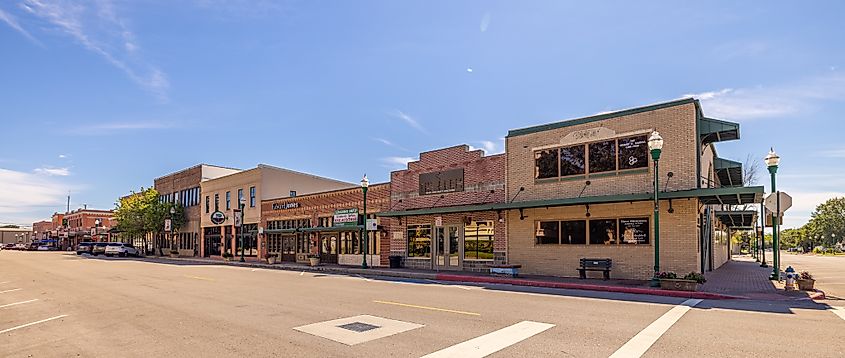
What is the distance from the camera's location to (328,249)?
112 ft

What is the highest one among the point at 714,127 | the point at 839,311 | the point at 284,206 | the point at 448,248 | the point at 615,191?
the point at 714,127

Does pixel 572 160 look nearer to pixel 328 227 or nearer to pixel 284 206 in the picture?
pixel 328 227

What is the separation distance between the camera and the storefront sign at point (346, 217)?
31.3m

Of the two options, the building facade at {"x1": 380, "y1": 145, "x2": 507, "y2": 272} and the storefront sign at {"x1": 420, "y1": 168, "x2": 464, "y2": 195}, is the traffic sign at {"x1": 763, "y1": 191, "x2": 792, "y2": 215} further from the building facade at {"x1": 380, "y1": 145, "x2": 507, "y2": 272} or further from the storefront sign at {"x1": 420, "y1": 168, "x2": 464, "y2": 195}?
the storefront sign at {"x1": 420, "y1": 168, "x2": 464, "y2": 195}

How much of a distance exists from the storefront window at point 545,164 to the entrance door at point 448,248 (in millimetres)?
4920

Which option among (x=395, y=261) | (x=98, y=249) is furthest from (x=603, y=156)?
(x=98, y=249)

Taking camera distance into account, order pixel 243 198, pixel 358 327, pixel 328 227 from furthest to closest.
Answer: pixel 243 198, pixel 328 227, pixel 358 327

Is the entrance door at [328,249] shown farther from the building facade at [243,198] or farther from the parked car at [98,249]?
the parked car at [98,249]

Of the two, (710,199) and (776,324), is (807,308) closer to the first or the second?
(776,324)

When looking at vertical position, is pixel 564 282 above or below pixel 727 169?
below

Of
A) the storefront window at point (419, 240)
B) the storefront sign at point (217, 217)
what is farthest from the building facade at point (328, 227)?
the storefront sign at point (217, 217)

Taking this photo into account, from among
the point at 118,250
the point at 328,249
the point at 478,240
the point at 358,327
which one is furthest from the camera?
the point at 118,250

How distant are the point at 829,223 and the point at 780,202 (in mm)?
104564

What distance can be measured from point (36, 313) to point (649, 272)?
17924mm
